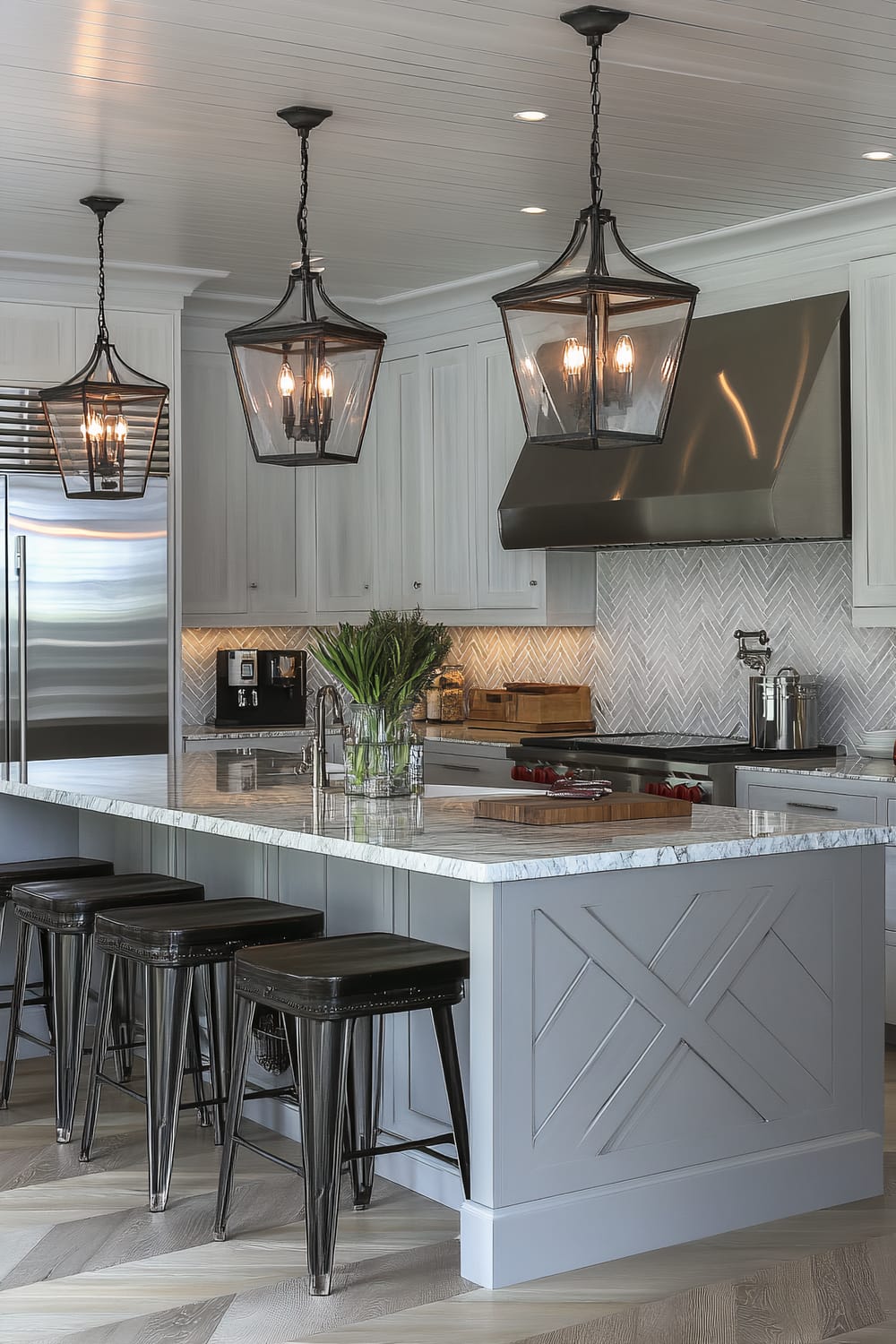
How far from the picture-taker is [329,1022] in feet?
9.80

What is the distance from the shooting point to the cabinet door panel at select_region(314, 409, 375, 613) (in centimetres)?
737

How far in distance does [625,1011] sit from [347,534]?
4576mm

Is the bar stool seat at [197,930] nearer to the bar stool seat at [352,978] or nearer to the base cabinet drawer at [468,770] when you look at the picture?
the bar stool seat at [352,978]

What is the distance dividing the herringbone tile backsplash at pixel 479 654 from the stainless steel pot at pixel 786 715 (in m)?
1.31

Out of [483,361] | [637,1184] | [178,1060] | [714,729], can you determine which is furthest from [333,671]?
[483,361]

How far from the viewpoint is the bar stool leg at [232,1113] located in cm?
325

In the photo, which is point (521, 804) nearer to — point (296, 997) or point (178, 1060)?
point (296, 997)

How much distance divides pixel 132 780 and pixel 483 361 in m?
3.08

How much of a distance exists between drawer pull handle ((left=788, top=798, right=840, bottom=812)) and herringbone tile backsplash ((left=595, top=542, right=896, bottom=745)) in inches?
26.0

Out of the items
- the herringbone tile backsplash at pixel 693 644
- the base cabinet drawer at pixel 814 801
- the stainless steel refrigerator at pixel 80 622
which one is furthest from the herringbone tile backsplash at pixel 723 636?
the stainless steel refrigerator at pixel 80 622

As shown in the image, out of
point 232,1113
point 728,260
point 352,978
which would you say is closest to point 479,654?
point 728,260

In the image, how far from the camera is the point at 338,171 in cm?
490

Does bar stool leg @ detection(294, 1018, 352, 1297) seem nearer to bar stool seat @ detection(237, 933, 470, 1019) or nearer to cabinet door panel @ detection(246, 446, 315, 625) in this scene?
bar stool seat @ detection(237, 933, 470, 1019)

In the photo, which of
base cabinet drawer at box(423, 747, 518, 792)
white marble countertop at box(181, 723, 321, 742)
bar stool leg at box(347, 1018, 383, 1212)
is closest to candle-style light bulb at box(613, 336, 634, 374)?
bar stool leg at box(347, 1018, 383, 1212)
